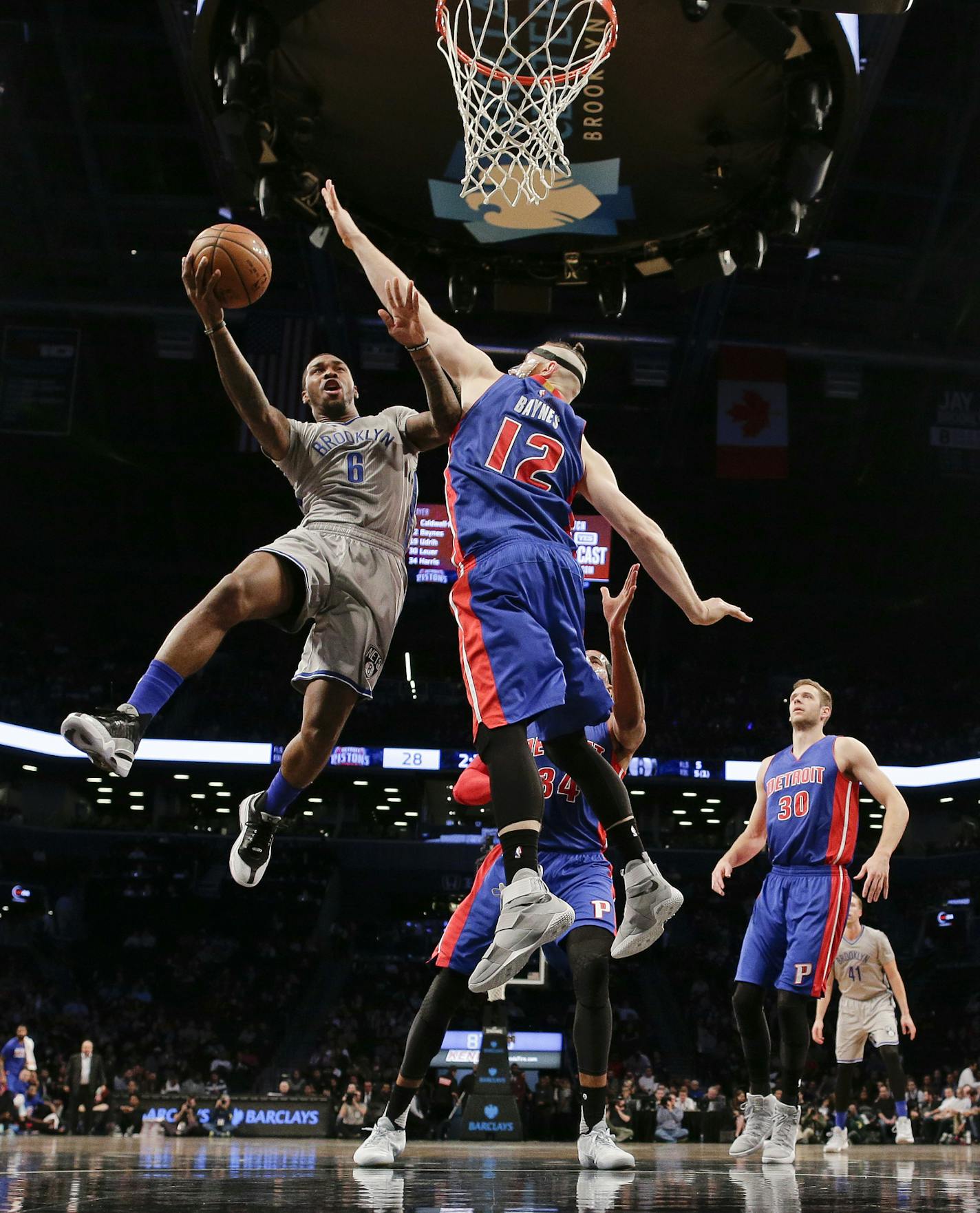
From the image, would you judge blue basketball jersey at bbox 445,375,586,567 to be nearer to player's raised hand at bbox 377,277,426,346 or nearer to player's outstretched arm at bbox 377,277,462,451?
player's outstretched arm at bbox 377,277,462,451

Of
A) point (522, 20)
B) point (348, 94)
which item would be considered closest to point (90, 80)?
point (348, 94)

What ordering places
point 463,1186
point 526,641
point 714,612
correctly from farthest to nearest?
point 714,612 < point 526,641 < point 463,1186

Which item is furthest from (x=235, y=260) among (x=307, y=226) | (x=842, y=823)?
(x=307, y=226)

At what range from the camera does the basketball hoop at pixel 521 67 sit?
7.39 metres

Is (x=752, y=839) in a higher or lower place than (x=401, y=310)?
lower

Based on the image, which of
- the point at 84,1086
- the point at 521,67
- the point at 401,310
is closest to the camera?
the point at 401,310

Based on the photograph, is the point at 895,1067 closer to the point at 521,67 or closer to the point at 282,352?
the point at 521,67

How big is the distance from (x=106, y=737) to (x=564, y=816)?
2.10 meters

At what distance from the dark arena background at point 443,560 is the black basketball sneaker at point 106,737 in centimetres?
126

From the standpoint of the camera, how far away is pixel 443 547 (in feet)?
78.4

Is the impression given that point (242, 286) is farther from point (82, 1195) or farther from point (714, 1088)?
point (714, 1088)

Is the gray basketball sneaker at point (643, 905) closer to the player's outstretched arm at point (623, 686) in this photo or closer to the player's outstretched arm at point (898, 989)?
the player's outstretched arm at point (623, 686)

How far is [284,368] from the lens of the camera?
1814cm

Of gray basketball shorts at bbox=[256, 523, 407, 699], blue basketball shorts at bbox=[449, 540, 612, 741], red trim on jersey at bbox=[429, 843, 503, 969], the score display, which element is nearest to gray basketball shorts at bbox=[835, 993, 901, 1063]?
red trim on jersey at bbox=[429, 843, 503, 969]
